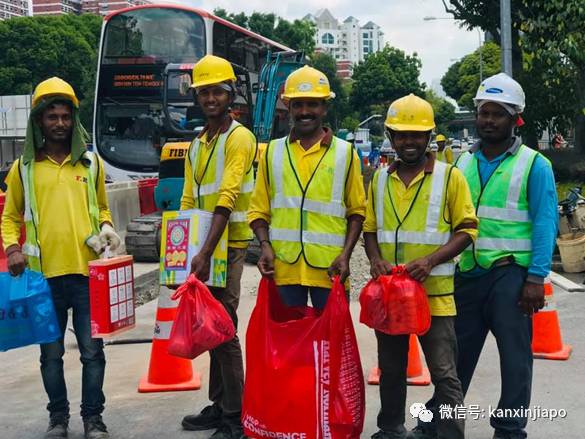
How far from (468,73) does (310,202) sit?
76.3 meters

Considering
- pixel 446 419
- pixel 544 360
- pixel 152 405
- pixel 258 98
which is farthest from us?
pixel 258 98

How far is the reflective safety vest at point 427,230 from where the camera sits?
3.94m

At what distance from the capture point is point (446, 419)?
390 centimetres

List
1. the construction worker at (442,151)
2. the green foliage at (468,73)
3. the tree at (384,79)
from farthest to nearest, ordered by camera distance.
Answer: the tree at (384,79), the green foliage at (468,73), the construction worker at (442,151)

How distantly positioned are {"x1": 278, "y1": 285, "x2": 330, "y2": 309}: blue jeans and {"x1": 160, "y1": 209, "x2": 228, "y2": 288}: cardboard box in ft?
1.32

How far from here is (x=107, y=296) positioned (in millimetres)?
4309

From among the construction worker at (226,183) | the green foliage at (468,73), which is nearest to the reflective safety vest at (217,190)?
the construction worker at (226,183)

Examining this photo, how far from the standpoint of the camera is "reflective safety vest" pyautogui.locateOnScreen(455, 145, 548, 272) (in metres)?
4.10

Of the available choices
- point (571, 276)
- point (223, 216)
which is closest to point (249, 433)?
point (223, 216)

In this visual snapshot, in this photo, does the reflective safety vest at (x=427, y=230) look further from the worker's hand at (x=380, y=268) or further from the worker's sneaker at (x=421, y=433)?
the worker's sneaker at (x=421, y=433)

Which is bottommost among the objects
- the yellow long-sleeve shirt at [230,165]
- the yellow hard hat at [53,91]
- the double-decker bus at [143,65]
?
the yellow long-sleeve shirt at [230,165]

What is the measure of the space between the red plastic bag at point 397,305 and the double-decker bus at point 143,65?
12.1 m

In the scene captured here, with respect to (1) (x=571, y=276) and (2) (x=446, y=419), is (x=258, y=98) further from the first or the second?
(2) (x=446, y=419)

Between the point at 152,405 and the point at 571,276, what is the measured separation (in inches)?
274
